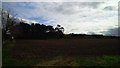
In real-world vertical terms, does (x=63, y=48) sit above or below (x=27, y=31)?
below

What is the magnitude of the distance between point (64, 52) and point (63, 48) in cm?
15

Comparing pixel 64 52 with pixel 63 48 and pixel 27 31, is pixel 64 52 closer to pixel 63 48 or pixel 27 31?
pixel 63 48

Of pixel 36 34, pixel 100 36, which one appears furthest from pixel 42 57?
pixel 100 36

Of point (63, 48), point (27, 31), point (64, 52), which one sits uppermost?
point (27, 31)

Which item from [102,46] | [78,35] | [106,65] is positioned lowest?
[106,65]

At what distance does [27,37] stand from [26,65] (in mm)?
1038

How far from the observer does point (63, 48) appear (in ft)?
27.0

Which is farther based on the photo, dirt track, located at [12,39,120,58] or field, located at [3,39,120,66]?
dirt track, located at [12,39,120,58]

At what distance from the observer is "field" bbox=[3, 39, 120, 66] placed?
8.00 metres

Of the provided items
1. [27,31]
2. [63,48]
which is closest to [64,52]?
[63,48]

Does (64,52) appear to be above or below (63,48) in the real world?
below

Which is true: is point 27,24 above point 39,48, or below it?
above

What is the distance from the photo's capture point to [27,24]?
323 inches

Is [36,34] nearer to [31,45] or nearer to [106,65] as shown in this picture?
[31,45]
